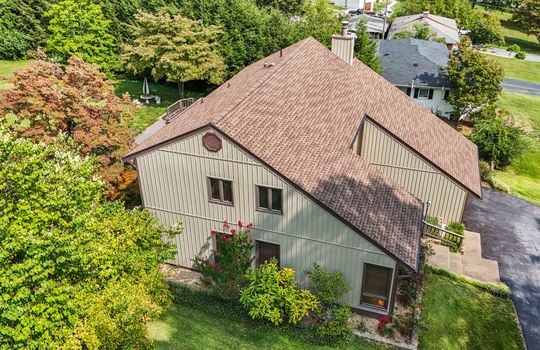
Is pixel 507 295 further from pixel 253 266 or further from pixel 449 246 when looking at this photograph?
Result: pixel 253 266

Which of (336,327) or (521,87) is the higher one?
(521,87)

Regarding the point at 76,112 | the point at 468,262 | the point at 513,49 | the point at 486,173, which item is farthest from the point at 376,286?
the point at 513,49

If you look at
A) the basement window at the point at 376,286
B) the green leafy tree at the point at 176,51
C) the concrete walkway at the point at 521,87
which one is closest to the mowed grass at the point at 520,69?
the concrete walkway at the point at 521,87

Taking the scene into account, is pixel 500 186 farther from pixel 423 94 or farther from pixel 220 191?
pixel 220 191

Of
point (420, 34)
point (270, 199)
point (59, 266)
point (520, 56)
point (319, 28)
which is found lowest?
point (520, 56)

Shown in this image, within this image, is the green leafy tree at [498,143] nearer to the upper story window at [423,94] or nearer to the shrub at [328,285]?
the upper story window at [423,94]
